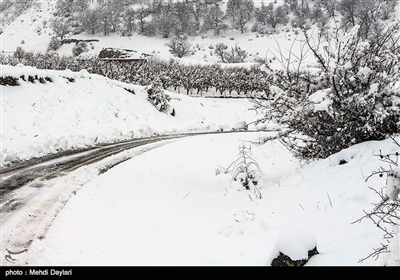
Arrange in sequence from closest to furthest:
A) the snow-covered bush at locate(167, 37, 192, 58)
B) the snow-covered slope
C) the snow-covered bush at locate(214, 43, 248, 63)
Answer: the snow-covered slope
the snow-covered bush at locate(214, 43, 248, 63)
the snow-covered bush at locate(167, 37, 192, 58)

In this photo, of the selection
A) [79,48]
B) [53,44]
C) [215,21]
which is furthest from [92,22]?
[215,21]

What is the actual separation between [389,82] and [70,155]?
1011cm

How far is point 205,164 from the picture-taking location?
36.7ft

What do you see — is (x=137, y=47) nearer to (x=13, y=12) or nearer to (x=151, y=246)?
(x=13, y=12)

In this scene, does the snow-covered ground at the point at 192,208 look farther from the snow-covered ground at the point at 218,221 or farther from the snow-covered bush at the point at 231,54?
the snow-covered bush at the point at 231,54

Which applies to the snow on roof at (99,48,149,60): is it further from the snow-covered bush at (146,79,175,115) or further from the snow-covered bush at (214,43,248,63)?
the snow-covered bush at (146,79,175,115)

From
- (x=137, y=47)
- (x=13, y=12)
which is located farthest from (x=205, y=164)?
(x=13, y=12)

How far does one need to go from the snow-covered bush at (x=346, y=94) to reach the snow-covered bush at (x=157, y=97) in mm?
21183

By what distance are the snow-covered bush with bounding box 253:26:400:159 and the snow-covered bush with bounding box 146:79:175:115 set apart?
21183mm

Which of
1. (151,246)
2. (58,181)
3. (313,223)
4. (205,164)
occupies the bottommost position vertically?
(205,164)

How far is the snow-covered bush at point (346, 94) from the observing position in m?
6.20

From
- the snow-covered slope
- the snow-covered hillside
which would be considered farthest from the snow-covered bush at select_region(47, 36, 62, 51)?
the snow-covered slope

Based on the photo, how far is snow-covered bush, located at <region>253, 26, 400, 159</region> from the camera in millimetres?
6199

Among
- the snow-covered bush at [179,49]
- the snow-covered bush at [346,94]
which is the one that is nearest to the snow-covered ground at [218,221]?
the snow-covered bush at [346,94]
